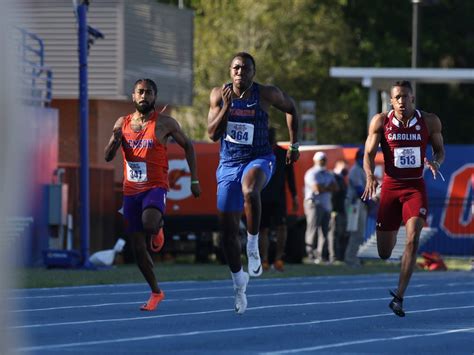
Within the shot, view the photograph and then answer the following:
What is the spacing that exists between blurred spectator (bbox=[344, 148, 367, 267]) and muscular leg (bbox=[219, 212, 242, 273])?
13.0 m

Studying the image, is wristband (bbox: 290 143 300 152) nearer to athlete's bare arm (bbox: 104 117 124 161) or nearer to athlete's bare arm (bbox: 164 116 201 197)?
athlete's bare arm (bbox: 164 116 201 197)

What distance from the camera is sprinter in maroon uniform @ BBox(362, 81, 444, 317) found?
36.0 ft

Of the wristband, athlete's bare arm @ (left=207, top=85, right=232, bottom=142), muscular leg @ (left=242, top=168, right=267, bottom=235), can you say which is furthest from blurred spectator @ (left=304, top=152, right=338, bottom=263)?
athlete's bare arm @ (left=207, top=85, right=232, bottom=142)

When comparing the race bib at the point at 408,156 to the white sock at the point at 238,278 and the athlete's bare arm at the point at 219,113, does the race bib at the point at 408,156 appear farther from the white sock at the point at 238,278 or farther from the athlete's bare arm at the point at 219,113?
the white sock at the point at 238,278

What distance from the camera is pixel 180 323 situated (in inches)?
382

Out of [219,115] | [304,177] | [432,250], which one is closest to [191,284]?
[219,115]

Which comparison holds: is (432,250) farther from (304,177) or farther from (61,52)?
(61,52)

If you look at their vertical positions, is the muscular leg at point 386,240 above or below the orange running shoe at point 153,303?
above

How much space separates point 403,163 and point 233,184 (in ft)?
5.02

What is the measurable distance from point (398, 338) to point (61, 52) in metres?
26.0

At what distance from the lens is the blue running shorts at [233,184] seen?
1038 cm

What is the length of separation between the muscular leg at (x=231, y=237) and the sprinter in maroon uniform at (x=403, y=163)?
1280mm

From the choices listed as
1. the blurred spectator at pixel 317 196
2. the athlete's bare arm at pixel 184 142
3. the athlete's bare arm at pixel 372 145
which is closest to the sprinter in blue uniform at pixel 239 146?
the athlete's bare arm at pixel 184 142

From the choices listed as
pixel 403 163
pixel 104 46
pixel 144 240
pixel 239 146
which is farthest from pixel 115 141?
pixel 104 46
